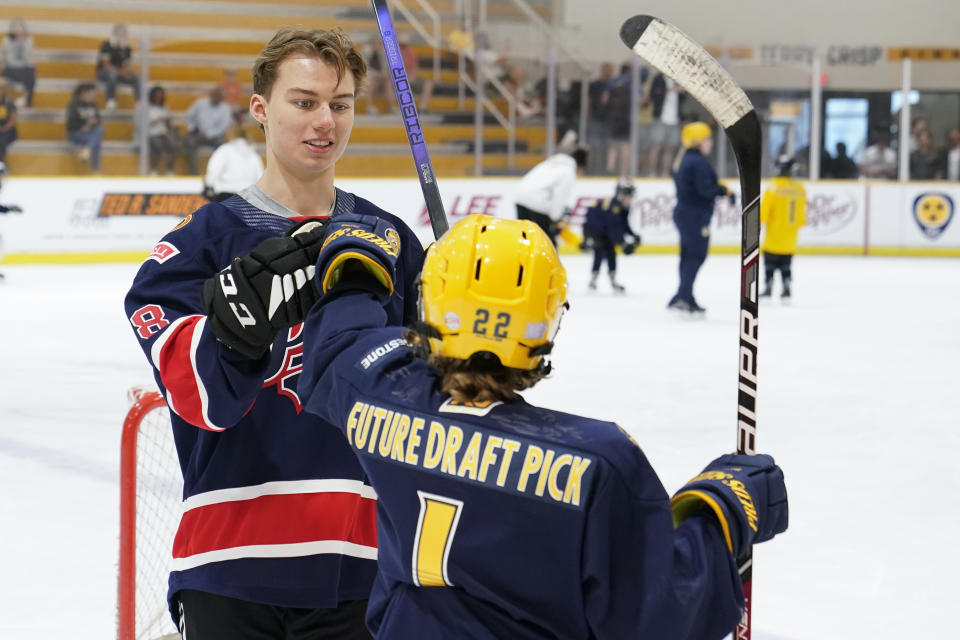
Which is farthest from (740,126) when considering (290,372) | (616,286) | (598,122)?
(598,122)

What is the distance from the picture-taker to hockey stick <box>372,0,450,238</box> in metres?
1.93

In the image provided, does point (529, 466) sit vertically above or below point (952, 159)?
below

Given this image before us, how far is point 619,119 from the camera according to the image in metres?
14.5

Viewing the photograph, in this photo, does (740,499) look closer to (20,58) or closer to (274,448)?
(274,448)

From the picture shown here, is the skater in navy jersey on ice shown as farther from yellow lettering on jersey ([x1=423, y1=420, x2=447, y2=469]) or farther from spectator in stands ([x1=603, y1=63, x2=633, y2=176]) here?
yellow lettering on jersey ([x1=423, y1=420, x2=447, y2=469])

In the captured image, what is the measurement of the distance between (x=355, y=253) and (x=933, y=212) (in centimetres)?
1408

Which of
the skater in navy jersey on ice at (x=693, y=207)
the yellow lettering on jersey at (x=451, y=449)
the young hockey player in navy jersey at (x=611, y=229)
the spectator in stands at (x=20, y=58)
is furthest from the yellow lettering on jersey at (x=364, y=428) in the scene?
the spectator in stands at (x=20, y=58)

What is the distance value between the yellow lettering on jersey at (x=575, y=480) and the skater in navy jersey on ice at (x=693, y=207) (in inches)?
307

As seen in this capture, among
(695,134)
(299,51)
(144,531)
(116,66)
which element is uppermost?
(116,66)

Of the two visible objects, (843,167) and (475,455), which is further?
(843,167)

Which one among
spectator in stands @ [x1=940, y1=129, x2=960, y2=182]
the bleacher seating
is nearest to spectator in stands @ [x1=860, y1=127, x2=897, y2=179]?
spectator in stands @ [x1=940, y1=129, x2=960, y2=182]

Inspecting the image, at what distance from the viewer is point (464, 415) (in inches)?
47.6

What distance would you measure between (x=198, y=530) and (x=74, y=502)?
2500mm

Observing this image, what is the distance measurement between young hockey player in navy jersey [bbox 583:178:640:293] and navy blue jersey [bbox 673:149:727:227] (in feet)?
4.39
